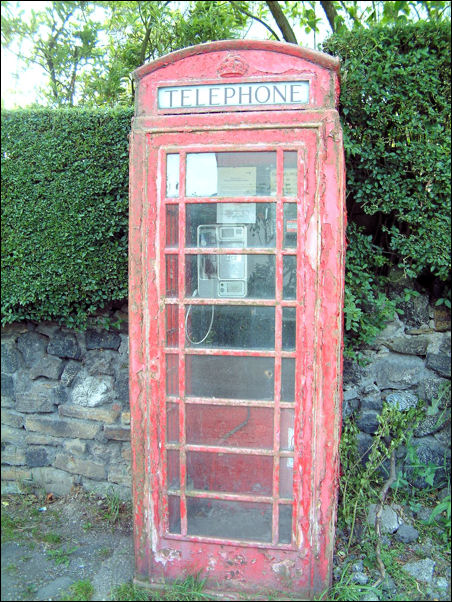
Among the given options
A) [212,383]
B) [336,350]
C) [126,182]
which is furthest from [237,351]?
[126,182]

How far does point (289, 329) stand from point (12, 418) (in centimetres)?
240

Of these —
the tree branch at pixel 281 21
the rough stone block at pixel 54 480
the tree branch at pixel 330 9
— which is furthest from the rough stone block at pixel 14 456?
the tree branch at pixel 330 9

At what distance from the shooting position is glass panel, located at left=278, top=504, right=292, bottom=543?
2.56 meters

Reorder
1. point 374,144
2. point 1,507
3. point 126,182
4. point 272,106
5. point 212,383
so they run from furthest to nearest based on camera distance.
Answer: point 1,507, point 126,182, point 374,144, point 212,383, point 272,106

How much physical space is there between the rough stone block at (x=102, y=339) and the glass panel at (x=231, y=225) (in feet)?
4.31

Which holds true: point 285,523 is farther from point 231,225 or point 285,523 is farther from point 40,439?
point 40,439

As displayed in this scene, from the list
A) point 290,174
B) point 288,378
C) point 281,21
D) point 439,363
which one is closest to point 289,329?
point 288,378

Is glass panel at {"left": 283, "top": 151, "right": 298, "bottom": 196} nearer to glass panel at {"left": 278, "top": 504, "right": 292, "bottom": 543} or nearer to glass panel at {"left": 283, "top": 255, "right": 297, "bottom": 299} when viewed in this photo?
glass panel at {"left": 283, "top": 255, "right": 297, "bottom": 299}

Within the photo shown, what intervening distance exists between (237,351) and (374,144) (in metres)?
1.53

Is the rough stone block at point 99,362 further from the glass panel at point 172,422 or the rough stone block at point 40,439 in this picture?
the glass panel at point 172,422

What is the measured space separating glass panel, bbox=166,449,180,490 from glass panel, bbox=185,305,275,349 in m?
0.59

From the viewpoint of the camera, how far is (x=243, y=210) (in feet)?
8.24

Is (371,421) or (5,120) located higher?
(5,120)

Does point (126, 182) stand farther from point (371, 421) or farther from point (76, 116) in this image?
point (371, 421)
